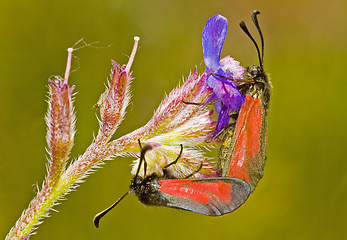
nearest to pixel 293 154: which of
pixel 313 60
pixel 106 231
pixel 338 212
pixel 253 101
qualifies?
pixel 338 212

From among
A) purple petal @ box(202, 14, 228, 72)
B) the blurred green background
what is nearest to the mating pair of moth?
purple petal @ box(202, 14, 228, 72)

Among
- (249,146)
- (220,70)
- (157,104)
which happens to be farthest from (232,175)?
(157,104)

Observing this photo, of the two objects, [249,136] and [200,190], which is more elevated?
[249,136]

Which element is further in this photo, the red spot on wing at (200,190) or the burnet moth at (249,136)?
the burnet moth at (249,136)

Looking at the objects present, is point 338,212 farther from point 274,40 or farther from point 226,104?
point 226,104

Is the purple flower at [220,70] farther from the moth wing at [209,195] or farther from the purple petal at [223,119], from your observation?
the moth wing at [209,195]

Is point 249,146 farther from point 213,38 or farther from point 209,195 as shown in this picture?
point 213,38

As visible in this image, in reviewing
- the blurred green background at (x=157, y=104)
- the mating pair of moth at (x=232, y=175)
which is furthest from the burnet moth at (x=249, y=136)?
the blurred green background at (x=157, y=104)
